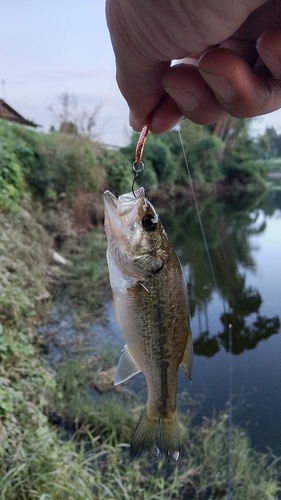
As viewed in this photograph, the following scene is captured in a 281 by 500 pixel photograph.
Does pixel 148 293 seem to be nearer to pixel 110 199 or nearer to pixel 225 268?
pixel 110 199

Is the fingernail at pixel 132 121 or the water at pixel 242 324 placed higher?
the fingernail at pixel 132 121

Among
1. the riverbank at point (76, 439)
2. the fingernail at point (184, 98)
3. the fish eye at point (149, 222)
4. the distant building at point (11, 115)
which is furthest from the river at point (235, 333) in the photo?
the distant building at point (11, 115)

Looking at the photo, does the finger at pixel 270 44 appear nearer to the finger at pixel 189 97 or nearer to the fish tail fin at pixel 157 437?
the finger at pixel 189 97

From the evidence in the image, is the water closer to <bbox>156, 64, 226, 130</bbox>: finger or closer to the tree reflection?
the tree reflection

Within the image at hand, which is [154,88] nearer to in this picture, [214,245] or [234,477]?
[234,477]

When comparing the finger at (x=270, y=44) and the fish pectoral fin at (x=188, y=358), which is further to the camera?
the fish pectoral fin at (x=188, y=358)

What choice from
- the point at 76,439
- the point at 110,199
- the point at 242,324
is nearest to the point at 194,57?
the point at 110,199

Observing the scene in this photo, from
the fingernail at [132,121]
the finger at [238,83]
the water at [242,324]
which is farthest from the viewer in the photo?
the water at [242,324]
